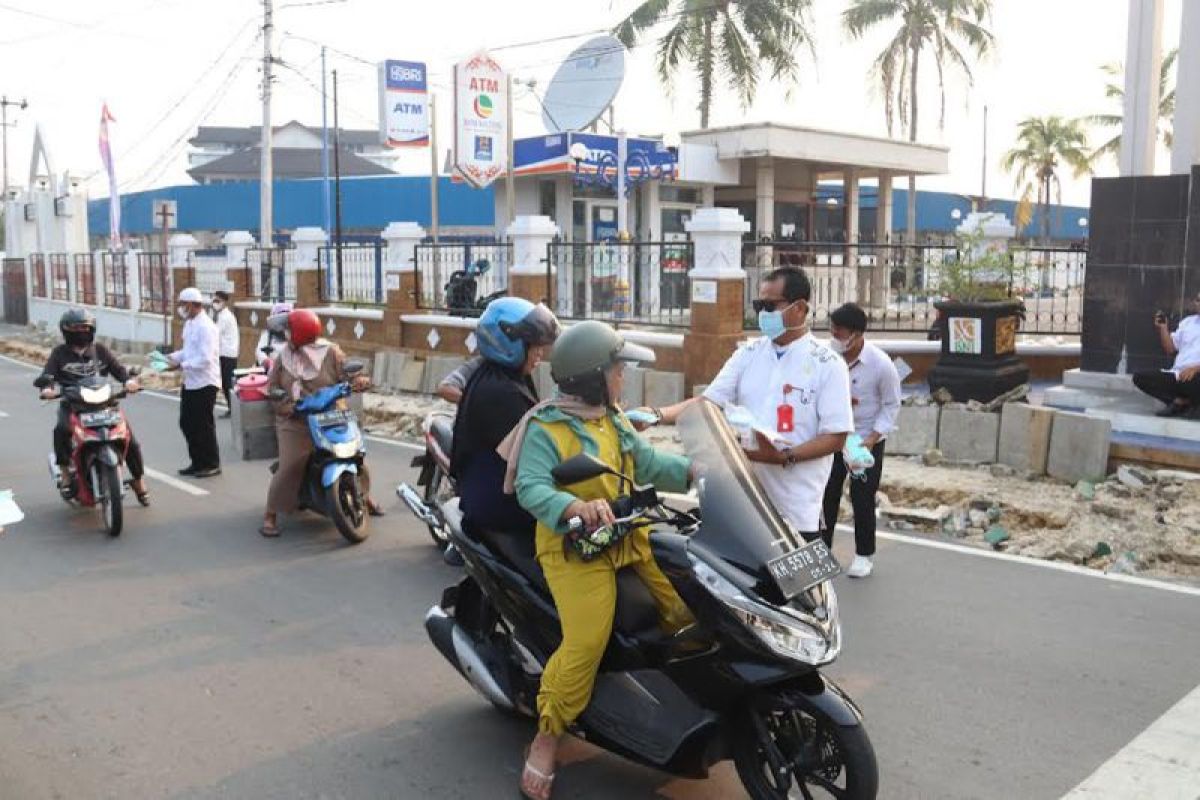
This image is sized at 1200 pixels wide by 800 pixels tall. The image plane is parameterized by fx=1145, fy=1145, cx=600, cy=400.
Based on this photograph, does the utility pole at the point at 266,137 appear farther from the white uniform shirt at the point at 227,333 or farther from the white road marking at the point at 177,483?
the white road marking at the point at 177,483

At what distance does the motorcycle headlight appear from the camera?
11.0 ft

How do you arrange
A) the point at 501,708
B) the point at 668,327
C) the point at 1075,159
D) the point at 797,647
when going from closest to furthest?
the point at 797,647
the point at 501,708
the point at 668,327
the point at 1075,159

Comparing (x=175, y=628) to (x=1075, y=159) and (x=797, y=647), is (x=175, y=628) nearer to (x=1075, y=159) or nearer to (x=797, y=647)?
(x=797, y=647)

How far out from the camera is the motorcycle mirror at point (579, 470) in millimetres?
3500

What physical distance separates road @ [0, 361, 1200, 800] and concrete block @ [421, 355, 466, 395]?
8159 mm

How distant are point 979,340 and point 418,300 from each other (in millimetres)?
9553

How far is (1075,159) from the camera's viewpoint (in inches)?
1911

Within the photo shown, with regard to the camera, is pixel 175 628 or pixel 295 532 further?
pixel 295 532

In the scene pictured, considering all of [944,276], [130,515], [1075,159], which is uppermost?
[1075,159]

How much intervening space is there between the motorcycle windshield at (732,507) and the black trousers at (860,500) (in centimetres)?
282

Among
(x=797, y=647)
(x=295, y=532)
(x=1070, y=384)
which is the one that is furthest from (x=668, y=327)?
(x=797, y=647)

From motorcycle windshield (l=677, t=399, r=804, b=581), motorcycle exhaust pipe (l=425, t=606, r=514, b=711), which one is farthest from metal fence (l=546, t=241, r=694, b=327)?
motorcycle windshield (l=677, t=399, r=804, b=581)

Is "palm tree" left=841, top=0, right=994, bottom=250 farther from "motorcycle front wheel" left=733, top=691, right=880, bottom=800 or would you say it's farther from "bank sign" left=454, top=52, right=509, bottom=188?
"motorcycle front wheel" left=733, top=691, right=880, bottom=800

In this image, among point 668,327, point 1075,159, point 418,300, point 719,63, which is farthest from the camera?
point 1075,159
